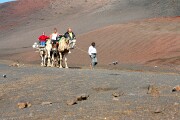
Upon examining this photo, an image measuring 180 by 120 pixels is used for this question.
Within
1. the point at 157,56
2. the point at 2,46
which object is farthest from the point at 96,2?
the point at 157,56

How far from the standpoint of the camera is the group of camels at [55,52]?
26391mm

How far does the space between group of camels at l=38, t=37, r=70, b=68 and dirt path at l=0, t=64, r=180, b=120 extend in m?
8.42

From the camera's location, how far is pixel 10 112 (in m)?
12.0

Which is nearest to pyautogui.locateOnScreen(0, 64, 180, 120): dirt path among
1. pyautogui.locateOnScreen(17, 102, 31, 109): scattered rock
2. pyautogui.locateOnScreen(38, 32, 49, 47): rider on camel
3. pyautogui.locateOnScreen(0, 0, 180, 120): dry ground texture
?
pyautogui.locateOnScreen(0, 0, 180, 120): dry ground texture

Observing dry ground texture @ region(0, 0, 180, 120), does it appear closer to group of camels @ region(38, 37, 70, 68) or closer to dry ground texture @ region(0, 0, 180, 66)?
dry ground texture @ region(0, 0, 180, 66)

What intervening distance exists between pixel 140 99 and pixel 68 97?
86.3 inches

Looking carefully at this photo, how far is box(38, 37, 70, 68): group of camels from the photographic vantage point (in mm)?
26391

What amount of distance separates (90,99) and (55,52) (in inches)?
621

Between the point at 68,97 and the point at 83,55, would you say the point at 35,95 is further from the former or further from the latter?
the point at 83,55

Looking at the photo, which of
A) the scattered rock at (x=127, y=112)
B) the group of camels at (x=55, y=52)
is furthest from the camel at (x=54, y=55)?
the scattered rock at (x=127, y=112)

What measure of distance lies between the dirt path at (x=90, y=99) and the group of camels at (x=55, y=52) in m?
8.42

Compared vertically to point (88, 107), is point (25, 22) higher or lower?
higher

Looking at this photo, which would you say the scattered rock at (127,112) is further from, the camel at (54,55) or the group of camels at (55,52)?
the camel at (54,55)

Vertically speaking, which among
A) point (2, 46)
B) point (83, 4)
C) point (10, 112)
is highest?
point (83, 4)
